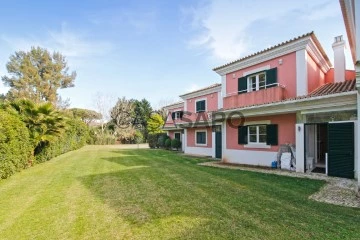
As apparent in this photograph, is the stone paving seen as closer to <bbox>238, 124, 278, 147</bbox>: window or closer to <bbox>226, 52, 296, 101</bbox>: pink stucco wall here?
<bbox>238, 124, 278, 147</bbox>: window

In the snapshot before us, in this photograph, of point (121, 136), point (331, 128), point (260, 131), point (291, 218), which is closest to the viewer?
point (291, 218)

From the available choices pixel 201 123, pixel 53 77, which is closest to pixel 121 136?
pixel 53 77

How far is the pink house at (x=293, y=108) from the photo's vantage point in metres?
9.27

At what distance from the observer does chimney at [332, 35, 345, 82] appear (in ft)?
41.6

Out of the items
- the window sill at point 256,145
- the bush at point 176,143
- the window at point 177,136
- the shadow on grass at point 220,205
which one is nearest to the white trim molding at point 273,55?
the window sill at point 256,145

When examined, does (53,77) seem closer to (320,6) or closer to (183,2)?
(183,2)

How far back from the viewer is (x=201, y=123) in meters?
19.9

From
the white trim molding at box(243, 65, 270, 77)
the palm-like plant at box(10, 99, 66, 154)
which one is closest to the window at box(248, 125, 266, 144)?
the white trim molding at box(243, 65, 270, 77)

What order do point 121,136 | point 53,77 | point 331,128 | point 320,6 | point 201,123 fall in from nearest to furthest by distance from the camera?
point 331,128 < point 320,6 < point 201,123 < point 53,77 < point 121,136

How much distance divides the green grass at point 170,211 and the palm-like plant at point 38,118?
4466 mm

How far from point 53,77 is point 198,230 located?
42.7 meters

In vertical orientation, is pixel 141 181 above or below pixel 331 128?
below

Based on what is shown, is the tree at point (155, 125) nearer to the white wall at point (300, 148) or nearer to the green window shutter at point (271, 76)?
the green window shutter at point (271, 76)

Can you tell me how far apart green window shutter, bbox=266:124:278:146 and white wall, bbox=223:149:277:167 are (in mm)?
646
